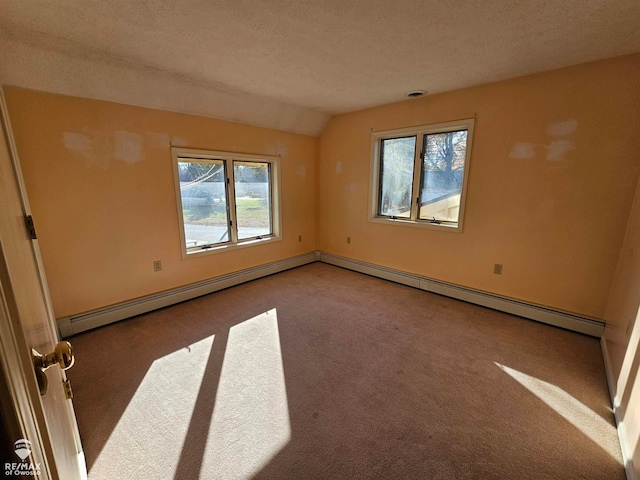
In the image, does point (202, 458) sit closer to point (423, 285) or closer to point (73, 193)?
point (73, 193)

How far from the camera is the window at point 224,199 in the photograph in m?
3.14

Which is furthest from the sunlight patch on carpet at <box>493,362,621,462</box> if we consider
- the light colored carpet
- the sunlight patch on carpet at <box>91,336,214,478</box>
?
the sunlight patch on carpet at <box>91,336,214,478</box>

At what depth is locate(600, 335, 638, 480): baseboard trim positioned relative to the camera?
1.32 metres

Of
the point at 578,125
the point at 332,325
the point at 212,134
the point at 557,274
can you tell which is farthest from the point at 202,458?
the point at 578,125

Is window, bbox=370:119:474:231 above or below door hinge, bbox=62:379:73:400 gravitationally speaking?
above

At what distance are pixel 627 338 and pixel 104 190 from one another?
13.8 feet

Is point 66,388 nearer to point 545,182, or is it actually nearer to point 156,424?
point 156,424

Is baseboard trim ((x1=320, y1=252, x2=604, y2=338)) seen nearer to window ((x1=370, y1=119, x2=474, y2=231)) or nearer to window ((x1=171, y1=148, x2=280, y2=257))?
window ((x1=370, y1=119, x2=474, y2=231))

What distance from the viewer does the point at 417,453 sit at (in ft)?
4.73

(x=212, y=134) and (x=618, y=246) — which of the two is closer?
(x=618, y=246)

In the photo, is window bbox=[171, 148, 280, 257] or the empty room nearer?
the empty room

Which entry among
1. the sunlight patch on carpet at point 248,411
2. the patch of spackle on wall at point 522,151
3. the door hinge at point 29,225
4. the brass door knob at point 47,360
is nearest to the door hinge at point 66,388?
the brass door knob at point 47,360

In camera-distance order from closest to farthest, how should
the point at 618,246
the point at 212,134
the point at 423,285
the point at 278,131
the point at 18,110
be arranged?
1. the point at 18,110
2. the point at 618,246
3. the point at 212,134
4. the point at 423,285
5. the point at 278,131

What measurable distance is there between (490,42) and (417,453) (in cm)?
265
